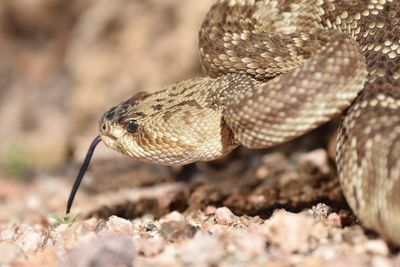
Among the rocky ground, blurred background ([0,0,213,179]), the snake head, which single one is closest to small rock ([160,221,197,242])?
the rocky ground

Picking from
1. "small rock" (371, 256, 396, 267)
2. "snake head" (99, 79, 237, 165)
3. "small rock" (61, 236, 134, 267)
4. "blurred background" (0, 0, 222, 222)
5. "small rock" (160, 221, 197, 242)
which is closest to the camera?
"small rock" (371, 256, 396, 267)

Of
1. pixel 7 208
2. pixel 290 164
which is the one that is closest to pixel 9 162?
pixel 7 208

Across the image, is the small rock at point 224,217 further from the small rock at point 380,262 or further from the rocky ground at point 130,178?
the small rock at point 380,262

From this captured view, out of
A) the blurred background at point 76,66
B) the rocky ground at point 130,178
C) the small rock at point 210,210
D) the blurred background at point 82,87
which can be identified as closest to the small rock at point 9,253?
the rocky ground at point 130,178

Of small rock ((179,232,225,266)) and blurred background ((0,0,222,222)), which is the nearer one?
small rock ((179,232,225,266))

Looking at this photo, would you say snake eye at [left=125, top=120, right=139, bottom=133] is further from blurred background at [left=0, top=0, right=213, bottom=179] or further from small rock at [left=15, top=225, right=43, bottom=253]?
blurred background at [left=0, top=0, right=213, bottom=179]

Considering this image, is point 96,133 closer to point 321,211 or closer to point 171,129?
point 171,129

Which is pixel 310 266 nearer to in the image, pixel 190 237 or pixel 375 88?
pixel 190 237

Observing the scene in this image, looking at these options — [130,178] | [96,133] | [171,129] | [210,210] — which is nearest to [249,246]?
[171,129]
